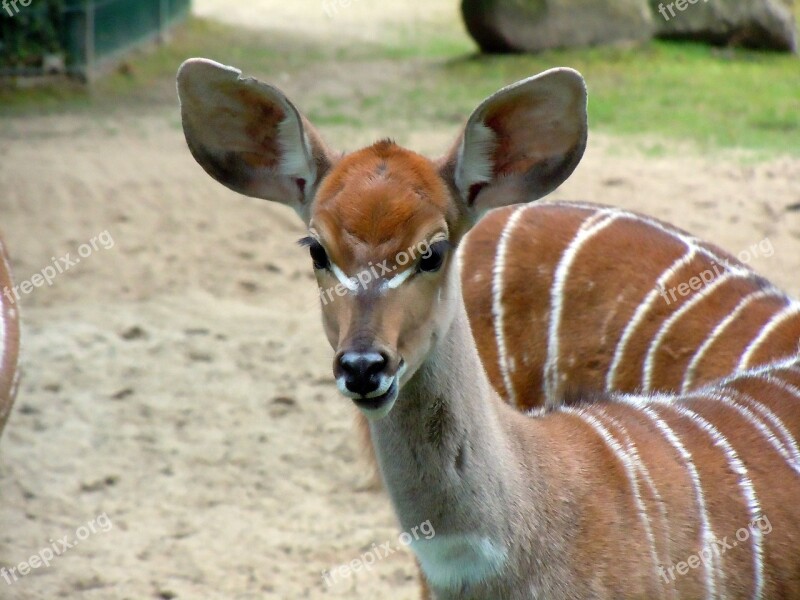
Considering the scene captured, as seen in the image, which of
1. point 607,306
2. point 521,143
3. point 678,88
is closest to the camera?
point 521,143

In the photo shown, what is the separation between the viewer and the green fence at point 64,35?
8406 mm

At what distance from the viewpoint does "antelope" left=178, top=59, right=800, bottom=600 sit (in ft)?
7.08

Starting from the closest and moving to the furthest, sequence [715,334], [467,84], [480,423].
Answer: [480,423] → [715,334] → [467,84]

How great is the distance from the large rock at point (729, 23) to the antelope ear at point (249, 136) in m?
8.25

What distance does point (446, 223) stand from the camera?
2262 millimetres

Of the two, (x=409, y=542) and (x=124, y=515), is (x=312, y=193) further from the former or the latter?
(x=124, y=515)

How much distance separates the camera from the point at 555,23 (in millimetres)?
9656

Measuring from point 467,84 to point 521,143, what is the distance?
269 inches

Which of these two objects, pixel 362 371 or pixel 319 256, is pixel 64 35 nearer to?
pixel 319 256

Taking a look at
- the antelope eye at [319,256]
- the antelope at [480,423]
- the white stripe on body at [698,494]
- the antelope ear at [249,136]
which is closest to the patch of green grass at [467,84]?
the white stripe on body at [698,494]

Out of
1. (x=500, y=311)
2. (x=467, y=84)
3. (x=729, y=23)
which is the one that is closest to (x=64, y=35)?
(x=467, y=84)

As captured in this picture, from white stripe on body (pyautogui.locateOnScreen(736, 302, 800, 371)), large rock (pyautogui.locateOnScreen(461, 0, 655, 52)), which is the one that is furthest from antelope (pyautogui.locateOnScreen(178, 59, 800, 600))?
large rock (pyautogui.locateOnScreen(461, 0, 655, 52))

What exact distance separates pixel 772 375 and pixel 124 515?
7.47 ft

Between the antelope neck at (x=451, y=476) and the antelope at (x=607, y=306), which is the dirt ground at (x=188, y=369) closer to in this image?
the antelope at (x=607, y=306)
